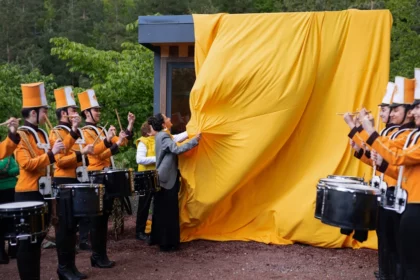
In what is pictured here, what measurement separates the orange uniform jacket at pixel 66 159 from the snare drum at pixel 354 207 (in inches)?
108

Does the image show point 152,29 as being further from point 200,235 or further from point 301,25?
point 200,235

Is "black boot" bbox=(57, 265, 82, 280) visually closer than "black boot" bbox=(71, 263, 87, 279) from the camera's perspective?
Yes

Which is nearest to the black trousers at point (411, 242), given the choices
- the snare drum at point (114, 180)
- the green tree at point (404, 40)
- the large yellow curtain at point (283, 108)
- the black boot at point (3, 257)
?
the large yellow curtain at point (283, 108)

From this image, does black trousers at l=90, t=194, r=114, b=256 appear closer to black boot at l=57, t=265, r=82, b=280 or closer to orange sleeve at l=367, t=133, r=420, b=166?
black boot at l=57, t=265, r=82, b=280

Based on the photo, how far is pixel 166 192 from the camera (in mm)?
7891

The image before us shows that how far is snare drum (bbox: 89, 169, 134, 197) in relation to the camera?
6.79 meters

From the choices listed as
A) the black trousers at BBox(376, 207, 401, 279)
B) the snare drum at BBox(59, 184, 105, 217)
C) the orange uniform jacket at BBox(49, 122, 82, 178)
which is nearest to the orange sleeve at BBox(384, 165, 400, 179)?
the black trousers at BBox(376, 207, 401, 279)

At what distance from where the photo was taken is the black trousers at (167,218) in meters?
7.82

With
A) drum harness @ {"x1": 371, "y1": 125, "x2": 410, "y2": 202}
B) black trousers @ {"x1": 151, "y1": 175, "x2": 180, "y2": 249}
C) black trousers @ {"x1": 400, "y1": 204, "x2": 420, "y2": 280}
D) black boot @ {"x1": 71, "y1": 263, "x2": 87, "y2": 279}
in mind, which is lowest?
black boot @ {"x1": 71, "y1": 263, "x2": 87, "y2": 279}

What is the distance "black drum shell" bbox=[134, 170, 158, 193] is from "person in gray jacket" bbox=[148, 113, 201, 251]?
0.48 feet

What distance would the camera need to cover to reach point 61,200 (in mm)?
5895

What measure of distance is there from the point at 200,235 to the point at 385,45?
3547 mm

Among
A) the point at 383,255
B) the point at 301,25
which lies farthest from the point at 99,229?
the point at 301,25

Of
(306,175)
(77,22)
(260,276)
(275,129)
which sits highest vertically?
(77,22)
